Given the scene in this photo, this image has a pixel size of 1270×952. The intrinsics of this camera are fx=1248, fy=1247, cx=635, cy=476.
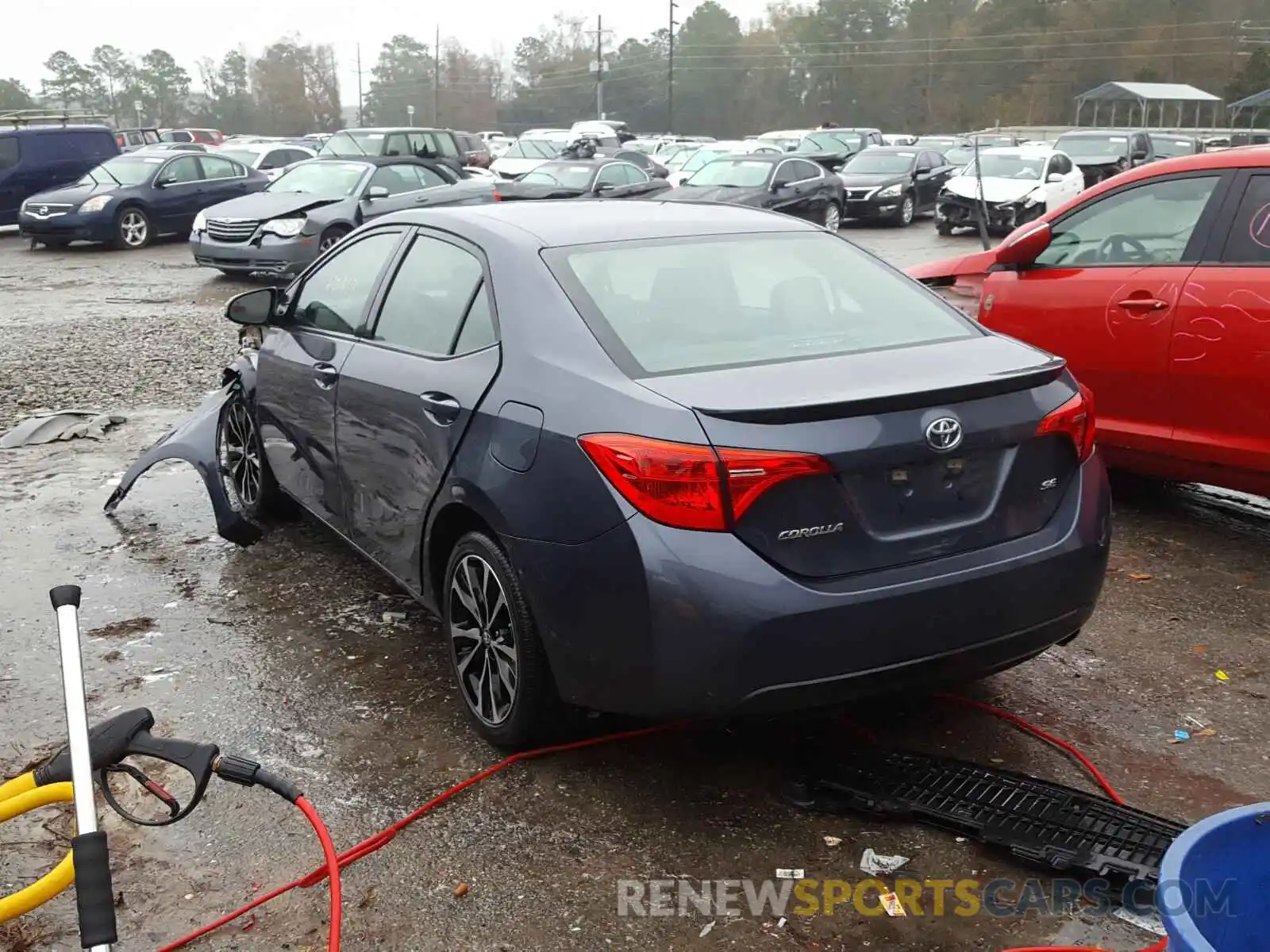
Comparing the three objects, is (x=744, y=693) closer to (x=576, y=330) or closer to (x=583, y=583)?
(x=583, y=583)

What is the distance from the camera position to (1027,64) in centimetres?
9412

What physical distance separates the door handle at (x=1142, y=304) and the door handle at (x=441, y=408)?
3.31 meters

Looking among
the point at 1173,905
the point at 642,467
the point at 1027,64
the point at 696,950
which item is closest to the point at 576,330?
the point at 642,467

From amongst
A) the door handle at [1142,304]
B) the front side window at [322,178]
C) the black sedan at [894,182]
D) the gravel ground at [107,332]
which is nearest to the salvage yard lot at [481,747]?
the door handle at [1142,304]

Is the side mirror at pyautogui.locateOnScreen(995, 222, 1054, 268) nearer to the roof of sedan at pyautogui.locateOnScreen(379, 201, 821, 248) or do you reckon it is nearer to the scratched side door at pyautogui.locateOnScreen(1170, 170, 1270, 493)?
the scratched side door at pyautogui.locateOnScreen(1170, 170, 1270, 493)

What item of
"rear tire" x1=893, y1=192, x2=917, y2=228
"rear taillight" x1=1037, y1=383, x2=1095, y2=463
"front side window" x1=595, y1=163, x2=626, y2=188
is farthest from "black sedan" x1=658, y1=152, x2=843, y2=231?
"rear taillight" x1=1037, y1=383, x2=1095, y2=463

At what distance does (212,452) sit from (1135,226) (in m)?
4.46

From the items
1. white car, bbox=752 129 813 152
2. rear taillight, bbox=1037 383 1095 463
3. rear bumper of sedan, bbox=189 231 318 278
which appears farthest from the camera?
white car, bbox=752 129 813 152

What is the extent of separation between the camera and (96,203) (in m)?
19.3

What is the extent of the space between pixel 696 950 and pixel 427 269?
2.54 meters

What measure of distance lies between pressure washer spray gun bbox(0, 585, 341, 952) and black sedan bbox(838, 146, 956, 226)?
21729 millimetres

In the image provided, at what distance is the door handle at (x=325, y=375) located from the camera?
4.69 metres

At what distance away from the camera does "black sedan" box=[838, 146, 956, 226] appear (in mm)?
23484

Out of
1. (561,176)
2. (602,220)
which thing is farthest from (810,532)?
(561,176)
